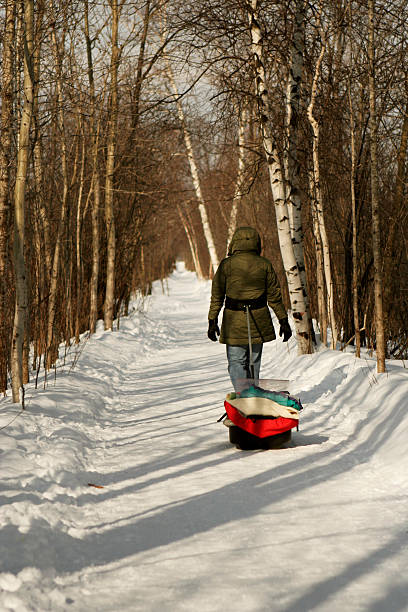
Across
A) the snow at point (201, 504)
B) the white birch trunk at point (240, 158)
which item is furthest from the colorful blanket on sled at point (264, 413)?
the white birch trunk at point (240, 158)

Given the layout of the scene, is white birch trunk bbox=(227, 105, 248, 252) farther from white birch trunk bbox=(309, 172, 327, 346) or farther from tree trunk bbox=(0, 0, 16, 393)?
tree trunk bbox=(0, 0, 16, 393)

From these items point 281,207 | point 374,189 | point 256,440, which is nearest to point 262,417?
point 256,440

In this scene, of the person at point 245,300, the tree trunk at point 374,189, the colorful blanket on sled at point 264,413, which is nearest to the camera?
the colorful blanket on sled at point 264,413

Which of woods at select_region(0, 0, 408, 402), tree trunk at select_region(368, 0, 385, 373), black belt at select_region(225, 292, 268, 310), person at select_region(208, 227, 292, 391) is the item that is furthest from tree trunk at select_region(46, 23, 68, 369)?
tree trunk at select_region(368, 0, 385, 373)

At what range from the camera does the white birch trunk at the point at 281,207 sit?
9211 millimetres

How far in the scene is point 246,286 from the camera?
5879 mm

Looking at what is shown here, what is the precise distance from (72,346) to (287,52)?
21.4 feet

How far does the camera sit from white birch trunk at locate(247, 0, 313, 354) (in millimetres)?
9211

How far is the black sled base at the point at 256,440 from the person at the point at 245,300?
81 cm

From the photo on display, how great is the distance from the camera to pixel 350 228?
9609mm

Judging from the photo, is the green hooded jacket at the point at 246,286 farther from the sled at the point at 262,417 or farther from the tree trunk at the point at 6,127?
the tree trunk at the point at 6,127

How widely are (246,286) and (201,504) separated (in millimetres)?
2581

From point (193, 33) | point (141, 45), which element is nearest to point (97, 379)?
point (193, 33)

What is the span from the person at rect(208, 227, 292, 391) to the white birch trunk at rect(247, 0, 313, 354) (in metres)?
3.51
